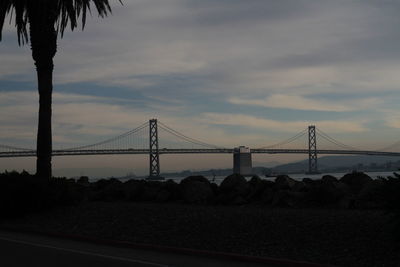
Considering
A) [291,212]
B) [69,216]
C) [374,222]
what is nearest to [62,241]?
[69,216]

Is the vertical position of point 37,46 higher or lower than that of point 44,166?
higher

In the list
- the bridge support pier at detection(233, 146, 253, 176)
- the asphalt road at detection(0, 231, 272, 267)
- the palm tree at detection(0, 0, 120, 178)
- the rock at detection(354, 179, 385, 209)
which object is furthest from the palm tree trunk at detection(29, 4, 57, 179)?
the bridge support pier at detection(233, 146, 253, 176)

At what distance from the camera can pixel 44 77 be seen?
2003 cm

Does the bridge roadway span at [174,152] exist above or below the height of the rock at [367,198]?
above

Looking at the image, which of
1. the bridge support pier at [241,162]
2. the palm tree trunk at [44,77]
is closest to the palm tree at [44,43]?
the palm tree trunk at [44,77]

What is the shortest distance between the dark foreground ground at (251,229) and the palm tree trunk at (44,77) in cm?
292

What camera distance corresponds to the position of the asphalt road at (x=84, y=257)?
10.3 meters

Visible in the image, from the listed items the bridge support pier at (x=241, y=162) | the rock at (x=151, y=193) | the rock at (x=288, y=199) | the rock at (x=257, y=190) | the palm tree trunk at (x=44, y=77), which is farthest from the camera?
the bridge support pier at (x=241, y=162)

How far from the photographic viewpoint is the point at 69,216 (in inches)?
670

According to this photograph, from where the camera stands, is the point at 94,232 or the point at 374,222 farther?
the point at 94,232

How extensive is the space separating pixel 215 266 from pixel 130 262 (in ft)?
5.18

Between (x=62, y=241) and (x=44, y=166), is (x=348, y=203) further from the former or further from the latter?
(x=44, y=166)

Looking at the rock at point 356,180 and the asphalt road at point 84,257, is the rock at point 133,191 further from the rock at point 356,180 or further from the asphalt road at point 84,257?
the asphalt road at point 84,257

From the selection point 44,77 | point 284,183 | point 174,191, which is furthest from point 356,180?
point 44,77
